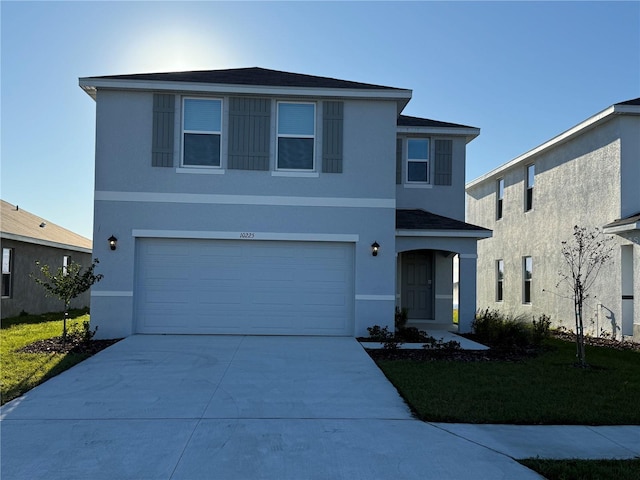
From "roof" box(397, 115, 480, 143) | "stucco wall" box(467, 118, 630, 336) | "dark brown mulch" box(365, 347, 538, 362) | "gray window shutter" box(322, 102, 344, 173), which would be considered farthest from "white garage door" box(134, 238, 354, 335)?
"stucco wall" box(467, 118, 630, 336)

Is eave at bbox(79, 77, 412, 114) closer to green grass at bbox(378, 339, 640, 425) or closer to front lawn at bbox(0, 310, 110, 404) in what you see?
front lawn at bbox(0, 310, 110, 404)

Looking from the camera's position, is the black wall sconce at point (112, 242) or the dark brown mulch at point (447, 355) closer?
the dark brown mulch at point (447, 355)

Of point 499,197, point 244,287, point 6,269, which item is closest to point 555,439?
point 244,287

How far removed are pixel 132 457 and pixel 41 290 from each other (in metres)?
17.1

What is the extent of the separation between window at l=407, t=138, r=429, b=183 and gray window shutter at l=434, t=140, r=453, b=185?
0.98ft

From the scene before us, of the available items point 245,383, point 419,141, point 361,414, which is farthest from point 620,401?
point 419,141

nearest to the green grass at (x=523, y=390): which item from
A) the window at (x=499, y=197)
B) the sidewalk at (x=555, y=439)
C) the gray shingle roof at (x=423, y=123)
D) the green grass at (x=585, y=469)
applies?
the sidewalk at (x=555, y=439)

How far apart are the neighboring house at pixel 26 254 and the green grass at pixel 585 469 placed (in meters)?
16.2

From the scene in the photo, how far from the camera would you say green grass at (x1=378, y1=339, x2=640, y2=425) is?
22.0ft

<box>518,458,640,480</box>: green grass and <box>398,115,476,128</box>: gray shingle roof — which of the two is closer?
<box>518,458,640,480</box>: green grass

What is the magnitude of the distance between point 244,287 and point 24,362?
15.5 feet

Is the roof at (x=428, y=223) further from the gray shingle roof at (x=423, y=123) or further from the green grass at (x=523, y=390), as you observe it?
the green grass at (x=523, y=390)

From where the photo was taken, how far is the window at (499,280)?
21.6 m

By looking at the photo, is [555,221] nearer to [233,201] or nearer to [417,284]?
[417,284]
